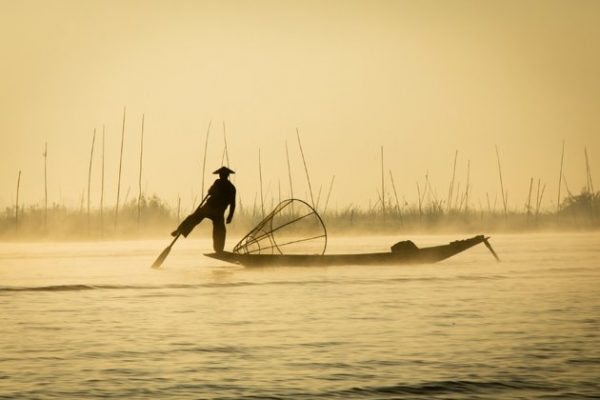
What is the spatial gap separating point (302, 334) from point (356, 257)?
34.4ft

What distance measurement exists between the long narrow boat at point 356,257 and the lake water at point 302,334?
0.36 meters

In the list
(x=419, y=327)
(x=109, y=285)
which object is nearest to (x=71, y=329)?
(x=419, y=327)

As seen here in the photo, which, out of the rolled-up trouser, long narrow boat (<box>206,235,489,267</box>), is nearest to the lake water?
long narrow boat (<box>206,235,489,267</box>)

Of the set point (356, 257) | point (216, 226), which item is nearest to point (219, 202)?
point (216, 226)

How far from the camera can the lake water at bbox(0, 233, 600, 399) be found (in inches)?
355

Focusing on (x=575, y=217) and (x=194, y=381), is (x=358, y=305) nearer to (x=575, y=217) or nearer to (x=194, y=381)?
(x=194, y=381)

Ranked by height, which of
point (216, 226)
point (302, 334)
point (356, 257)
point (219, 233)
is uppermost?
point (216, 226)

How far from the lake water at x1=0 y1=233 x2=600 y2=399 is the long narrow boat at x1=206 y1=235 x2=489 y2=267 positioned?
1.18 ft

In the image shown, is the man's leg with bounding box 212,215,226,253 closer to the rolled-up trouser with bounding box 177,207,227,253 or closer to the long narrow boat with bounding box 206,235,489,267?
the rolled-up trouser with bounding box 177,207,227,253

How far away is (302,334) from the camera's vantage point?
1211 cm

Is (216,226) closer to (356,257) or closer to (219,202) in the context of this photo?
(219,202)

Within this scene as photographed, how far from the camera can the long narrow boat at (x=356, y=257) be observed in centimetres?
2238

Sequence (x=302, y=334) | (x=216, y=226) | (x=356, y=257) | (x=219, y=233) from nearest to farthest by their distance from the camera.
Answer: (x=302, y=334) → (x=356, y=257) → (x=219, y=233) → (x=216, y=226)

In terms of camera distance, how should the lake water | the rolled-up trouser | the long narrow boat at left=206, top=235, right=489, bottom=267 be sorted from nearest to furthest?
the lake water
the long narrow boat at left=206, top=235, right=489, bottom=267
the rolled-up trouser
